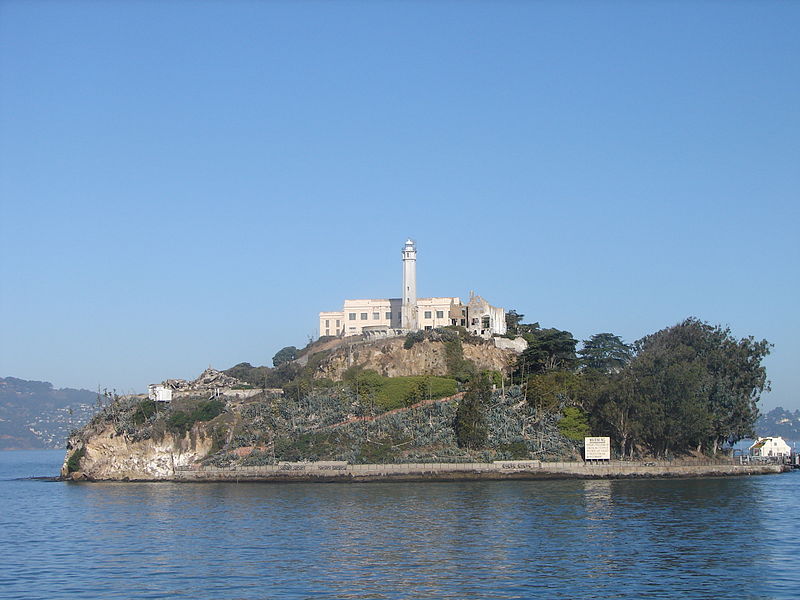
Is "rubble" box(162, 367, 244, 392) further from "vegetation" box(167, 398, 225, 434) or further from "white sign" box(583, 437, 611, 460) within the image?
"white sign" box(583, 437, 611, 460)

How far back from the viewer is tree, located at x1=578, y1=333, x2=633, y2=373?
117188mm

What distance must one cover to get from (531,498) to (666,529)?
15.9m

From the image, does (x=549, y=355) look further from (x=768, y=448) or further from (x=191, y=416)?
(x=191, y=416)

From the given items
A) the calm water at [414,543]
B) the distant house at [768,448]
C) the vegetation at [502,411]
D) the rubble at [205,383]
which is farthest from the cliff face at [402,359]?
the calm water at [414,543]

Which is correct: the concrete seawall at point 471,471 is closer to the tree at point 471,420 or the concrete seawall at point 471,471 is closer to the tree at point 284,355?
the tree at point 471,420

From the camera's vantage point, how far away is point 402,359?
108 metres

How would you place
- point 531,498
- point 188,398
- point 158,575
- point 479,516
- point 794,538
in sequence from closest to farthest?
Result: point 158,575
point 794,538
point 479,516
point 531,498
point 188,398

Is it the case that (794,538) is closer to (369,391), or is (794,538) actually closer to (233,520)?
(233,520)

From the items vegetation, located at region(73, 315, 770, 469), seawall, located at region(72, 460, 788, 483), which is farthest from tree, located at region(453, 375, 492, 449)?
seawall, located at region(72, 460, 788, 483)

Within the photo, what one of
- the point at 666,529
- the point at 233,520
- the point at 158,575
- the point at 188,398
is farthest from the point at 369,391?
the point at 158,575

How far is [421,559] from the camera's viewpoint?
148ft

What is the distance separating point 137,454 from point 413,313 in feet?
125

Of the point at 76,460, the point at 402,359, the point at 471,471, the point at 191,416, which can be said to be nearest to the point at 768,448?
the point at 402,359

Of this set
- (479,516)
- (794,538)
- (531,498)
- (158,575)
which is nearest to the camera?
(158,575)
